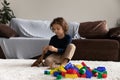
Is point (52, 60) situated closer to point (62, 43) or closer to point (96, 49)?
point (62, 43)

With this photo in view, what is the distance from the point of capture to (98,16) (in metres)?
5.17

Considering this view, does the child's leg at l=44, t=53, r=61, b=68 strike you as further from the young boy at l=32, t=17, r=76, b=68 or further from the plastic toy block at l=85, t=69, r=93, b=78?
the plastic toy block at l=85, t=69, r=93, b=78

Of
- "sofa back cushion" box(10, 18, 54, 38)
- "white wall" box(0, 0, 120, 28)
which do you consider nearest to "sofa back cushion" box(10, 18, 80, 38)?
"sofa back cushion" box(10, 18, 54, 38)

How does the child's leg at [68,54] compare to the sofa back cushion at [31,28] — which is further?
the sofa back cushion at [31,28]

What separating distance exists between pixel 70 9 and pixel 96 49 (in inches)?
67.7

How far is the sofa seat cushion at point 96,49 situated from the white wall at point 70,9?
1.63 m

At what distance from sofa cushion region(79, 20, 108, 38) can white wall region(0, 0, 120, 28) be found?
76 centimetres

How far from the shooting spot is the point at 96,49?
3592 millimetres

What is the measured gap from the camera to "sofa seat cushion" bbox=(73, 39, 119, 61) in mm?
3570

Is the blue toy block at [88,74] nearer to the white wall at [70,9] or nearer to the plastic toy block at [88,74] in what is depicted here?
the plastic toy block at [88,74]

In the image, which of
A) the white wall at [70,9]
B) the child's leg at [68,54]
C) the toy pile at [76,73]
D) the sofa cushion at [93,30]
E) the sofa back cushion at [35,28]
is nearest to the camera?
the toy pile at [76,73]

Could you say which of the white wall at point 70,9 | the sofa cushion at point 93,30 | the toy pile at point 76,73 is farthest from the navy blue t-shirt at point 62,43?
the white wall at point 70,9

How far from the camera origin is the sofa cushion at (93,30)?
418 cm

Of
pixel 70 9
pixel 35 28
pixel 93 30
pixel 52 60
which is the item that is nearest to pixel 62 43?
pixel 52 60
